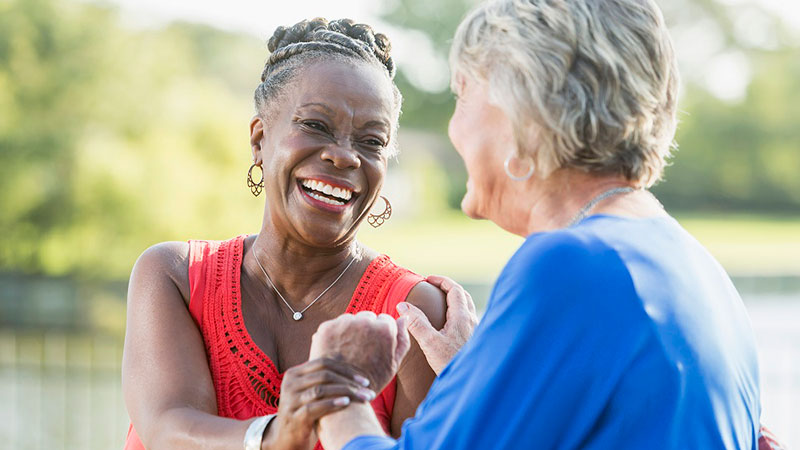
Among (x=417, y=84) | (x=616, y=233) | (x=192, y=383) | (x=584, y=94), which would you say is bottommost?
(x=417, y=84)

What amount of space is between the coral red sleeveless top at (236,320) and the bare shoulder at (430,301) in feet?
0.07

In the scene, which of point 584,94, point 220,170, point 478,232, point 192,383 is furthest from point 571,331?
point 478,232

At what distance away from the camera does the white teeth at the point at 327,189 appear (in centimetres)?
238

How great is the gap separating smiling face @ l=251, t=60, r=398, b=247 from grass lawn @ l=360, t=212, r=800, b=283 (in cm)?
2559

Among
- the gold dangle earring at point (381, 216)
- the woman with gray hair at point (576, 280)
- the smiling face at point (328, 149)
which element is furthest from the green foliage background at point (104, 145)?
the woman with gray hair at point (576, 280)

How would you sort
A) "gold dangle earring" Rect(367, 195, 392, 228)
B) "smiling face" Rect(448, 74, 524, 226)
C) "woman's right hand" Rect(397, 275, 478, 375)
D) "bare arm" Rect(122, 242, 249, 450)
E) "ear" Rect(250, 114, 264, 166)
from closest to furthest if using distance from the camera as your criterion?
"smiling face" Rect(448, 74, 524, 226)
"bare arm" Rect(122, 242, 249, 450)
"woman's right hand" Rect(397, 275, 478, 375)
"ear" Rect(250, 114, 264, 166)
"gold dangle earring" Rect(367, 195, 392, 228)

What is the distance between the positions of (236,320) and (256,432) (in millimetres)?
539

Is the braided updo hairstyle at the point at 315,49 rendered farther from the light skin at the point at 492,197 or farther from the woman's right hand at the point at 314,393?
the woman's right hand at the point at 314,393

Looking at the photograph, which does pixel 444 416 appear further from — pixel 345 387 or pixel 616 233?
pixel 616 233

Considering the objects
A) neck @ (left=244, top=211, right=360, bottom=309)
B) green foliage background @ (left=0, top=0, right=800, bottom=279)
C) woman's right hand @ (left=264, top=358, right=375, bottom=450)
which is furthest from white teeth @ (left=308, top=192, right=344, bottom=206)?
green foliage background @ (left=0, top=0, right=800, bottom=279)

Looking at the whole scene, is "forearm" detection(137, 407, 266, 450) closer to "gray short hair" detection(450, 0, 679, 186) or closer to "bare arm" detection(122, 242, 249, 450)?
"bare arm" detection(122, 242, 249, 450)

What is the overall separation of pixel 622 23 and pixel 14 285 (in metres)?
13.9

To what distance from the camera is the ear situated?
258 centimetres

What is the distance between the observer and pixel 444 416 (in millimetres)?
1510
